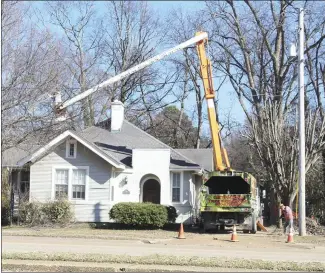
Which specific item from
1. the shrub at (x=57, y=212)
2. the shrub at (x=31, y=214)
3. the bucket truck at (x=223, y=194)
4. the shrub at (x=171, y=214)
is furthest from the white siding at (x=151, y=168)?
the shrub at (x=31, y=214)

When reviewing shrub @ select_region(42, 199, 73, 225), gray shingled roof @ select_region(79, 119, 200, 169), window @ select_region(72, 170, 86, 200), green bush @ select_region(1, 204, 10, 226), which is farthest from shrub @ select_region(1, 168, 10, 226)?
gray shingled roof @ select_region(79, 119, 200, 169)

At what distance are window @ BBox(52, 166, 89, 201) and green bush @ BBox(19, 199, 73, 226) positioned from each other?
3.12 ft

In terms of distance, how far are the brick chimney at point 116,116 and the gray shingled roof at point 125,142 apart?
13.1 inches

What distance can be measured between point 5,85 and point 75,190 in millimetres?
8663

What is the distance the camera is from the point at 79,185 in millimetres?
27594

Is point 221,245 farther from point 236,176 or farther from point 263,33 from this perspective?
point 263,33

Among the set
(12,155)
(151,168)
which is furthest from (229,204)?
(12,155)

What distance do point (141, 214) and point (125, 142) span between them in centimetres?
636

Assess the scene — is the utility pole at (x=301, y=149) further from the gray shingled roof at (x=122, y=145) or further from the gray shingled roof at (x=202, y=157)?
the gray shingled roof at (x=202, y=157)

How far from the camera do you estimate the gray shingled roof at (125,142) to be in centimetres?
2844

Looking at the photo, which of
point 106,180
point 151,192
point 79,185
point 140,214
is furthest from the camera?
point 151,192

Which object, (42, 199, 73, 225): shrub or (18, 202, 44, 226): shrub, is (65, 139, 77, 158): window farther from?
(18, 202, 44, 226): shrub

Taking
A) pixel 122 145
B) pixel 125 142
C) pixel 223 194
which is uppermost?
pixel 125 142

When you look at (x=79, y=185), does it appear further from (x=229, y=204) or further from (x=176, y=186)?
(x=229, y=204)
